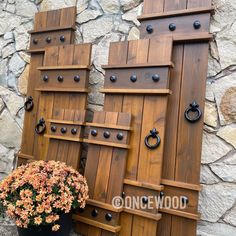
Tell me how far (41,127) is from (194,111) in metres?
0.99

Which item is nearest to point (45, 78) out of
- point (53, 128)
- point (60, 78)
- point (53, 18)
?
point (60, 78)

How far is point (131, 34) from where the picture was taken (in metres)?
1.60

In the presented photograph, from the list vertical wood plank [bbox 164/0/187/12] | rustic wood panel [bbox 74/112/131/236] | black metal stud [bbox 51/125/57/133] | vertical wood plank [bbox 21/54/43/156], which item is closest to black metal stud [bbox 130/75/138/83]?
rustic wood panel [bbox 74/112/131/236]

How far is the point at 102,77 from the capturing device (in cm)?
165

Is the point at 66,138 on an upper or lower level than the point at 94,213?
upper

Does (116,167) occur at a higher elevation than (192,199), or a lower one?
higher

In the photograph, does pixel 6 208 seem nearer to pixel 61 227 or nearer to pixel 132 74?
pixel 61 227

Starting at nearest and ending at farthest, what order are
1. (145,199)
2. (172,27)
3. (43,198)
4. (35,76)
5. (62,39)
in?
(43,198) < (145,199) < (172,27) < (62,39) < (35,76)

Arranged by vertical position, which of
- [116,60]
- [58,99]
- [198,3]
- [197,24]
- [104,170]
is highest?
[198,3]

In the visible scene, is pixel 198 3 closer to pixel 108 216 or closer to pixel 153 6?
pixel 153 6

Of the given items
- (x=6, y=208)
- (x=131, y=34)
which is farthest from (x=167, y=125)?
(x=6, y=208)

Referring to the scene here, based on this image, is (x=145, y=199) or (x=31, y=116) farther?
(x=31, y=116)

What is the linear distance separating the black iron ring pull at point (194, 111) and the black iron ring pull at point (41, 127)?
0.92m

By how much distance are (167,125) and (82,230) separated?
72cm
